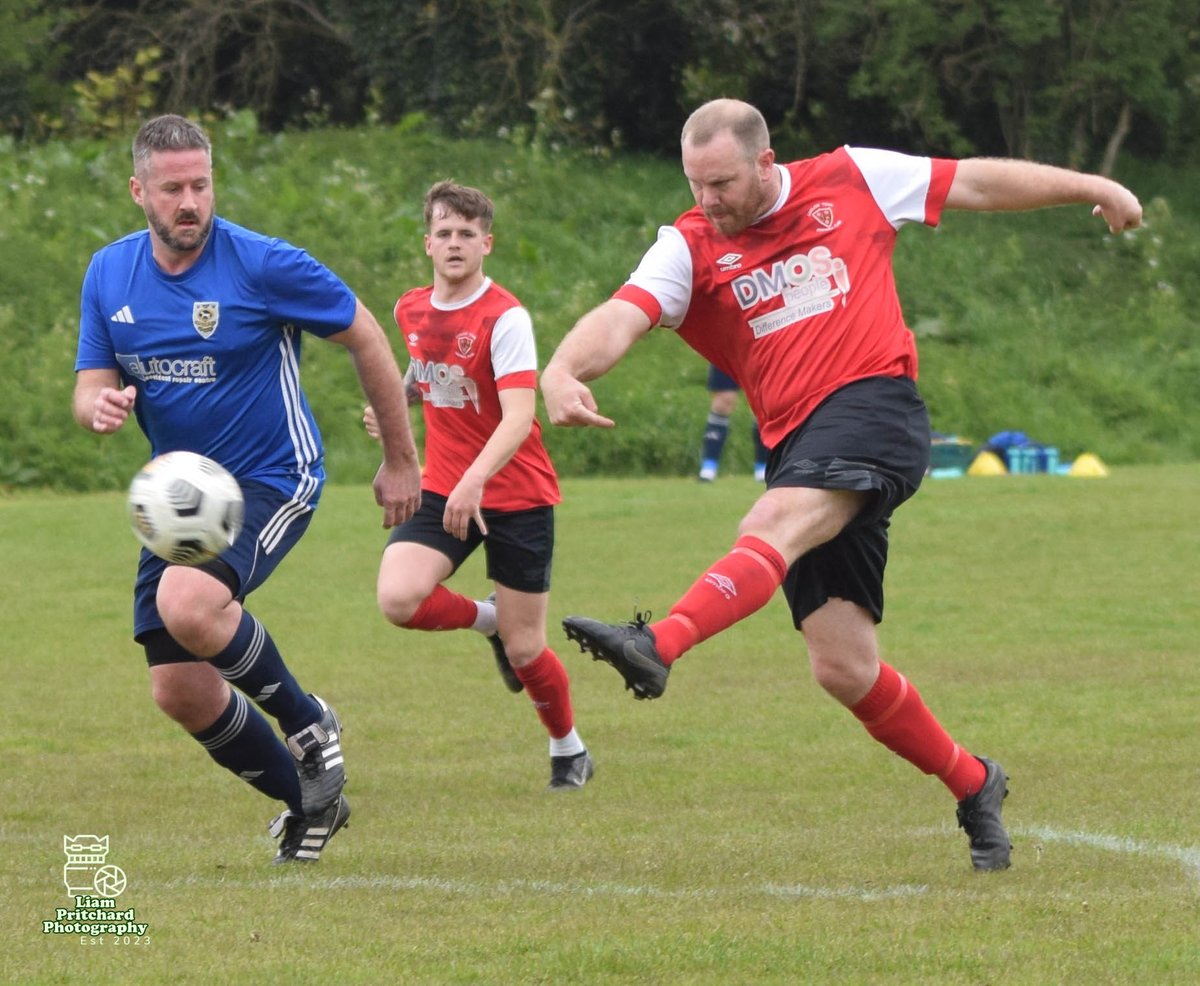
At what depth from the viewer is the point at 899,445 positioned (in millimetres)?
5242

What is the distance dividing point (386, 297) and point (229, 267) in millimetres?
17929

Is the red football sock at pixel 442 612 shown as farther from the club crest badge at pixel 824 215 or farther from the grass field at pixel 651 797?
the club crest badge at pixel 824 215

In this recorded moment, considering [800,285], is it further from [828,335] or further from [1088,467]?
[1088,467]

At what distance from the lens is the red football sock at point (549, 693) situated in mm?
7570

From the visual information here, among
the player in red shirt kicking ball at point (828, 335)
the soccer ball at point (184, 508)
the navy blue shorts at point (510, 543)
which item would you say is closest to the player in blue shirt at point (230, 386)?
the soccer ball at point (184, 508)

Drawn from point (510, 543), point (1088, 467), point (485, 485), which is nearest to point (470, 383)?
point (485, 485)

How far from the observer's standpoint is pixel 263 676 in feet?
18.4

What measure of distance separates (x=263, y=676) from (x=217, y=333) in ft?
3.30

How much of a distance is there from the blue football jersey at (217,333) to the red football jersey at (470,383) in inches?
65.3

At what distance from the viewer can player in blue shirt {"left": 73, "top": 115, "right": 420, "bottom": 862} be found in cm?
558

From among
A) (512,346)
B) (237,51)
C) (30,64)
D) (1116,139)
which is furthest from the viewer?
(237,51)

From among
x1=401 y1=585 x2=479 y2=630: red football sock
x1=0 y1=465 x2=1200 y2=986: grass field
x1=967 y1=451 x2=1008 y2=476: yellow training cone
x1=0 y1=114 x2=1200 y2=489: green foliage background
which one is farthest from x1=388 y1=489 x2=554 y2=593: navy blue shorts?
x1=967 y1=451 x2=1008 y2=476: yellow training cone

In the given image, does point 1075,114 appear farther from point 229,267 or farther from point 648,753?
point 229,267

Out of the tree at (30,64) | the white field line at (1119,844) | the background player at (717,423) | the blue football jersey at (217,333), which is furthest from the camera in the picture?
the tree at (30,64)
